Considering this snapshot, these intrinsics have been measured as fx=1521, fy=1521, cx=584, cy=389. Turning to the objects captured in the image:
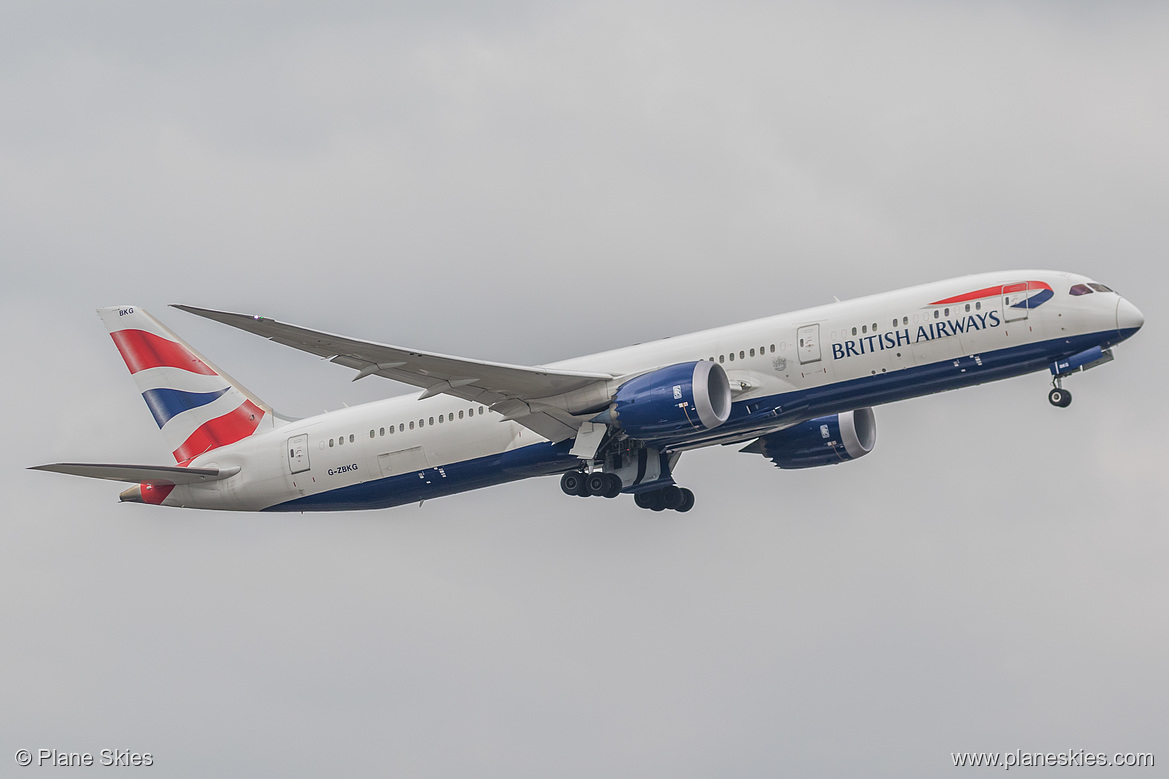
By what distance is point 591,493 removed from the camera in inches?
1900

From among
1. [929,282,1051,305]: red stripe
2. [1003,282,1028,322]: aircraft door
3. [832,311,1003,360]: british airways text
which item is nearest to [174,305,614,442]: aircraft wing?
[832,311,1003,360]: british airways text

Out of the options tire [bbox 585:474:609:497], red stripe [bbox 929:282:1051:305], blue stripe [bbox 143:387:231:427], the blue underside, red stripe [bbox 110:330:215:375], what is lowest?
tire [bbox 585:474:609:497]

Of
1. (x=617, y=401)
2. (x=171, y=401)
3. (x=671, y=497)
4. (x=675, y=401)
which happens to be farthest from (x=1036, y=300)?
(x=171, y=401)

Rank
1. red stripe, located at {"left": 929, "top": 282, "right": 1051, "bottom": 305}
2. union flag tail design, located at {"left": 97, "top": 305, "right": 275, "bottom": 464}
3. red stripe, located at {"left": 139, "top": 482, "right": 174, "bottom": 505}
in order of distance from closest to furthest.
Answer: red stripe, located at {"left": 929, "top": 282, "right": 1051, "bottom": 305}
red stripe, located at {"left": 139, "top": 482, "right": 174, "bottom": 505}
union flag tail design, located at {"left": 97, "top": 305, "right": 275, "bottom": 464}

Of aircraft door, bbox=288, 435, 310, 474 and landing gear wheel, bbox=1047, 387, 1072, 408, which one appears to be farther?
aircraft door, bbox=288, 435, 310, 474

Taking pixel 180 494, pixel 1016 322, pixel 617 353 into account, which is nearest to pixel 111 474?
pixel 180 494

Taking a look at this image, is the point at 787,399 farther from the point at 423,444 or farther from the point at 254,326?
the point at 254,326

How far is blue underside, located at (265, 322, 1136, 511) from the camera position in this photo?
4303 centimetres

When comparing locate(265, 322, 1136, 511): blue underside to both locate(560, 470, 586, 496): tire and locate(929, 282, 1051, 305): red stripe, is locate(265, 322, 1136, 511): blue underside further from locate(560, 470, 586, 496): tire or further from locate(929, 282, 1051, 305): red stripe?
locate(929, 282, 1051, 305): red stripe

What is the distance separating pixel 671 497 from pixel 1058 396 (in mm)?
15320

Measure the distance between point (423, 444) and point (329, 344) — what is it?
329 inches

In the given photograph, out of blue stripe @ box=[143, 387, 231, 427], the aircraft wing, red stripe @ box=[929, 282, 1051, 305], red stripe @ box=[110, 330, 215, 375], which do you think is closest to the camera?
the aircraft wing

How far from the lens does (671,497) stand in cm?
5391

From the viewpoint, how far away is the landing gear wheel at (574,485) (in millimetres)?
48094
